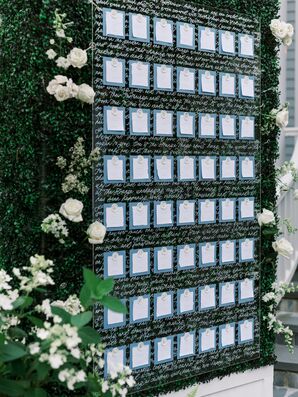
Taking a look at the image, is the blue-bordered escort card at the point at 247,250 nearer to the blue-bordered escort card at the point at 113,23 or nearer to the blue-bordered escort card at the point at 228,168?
the blue-bordered escort card at the point at 228,168

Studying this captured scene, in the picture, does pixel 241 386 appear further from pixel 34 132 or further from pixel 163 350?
pixel 34 132

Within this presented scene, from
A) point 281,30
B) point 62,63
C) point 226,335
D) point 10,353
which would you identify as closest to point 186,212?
point 226,335

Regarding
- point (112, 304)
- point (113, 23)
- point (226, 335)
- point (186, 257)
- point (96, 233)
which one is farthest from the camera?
point (226, 335)

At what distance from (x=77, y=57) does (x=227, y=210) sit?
1.11 m

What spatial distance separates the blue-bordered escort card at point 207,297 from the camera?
3076 millimetres

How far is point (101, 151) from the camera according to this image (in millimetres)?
2631

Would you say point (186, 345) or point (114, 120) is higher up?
point (114, 120)

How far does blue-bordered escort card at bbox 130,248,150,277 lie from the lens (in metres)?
2.77

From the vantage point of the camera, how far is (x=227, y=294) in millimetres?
3195

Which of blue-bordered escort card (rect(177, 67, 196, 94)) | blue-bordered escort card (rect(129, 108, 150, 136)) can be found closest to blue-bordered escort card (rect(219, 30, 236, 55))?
blue-bordered escort card (rect(177, 67, 196, 94))

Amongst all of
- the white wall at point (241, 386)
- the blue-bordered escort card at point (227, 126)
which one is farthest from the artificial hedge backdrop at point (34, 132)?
the white wall at point (241, 386)

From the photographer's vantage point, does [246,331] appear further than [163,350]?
Yes

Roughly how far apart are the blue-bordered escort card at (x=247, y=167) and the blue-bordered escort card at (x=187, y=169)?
A: 325 mm


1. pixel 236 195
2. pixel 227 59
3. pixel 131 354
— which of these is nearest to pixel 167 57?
pixel 227 59
